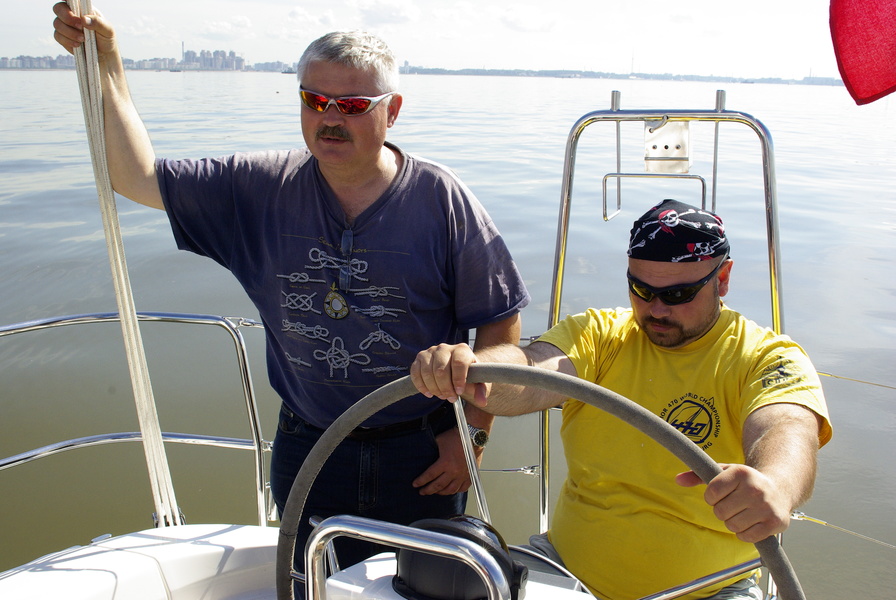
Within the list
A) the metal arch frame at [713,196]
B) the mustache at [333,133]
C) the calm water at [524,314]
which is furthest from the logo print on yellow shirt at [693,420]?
the calm water at [524,314]

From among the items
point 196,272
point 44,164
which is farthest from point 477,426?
point 44,164

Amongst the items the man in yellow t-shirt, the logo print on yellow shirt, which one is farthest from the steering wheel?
the logo print on yellow shirt

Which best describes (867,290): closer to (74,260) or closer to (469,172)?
(469,172)

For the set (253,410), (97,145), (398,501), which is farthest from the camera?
(253,410)

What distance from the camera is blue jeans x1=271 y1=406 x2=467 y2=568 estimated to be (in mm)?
1886

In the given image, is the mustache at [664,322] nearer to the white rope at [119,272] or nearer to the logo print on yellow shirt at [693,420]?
the logo print on yellow shirt at [693,420]

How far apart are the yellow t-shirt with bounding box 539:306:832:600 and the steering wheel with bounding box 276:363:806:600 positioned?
679 mm

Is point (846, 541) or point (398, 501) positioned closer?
point (398, 501)

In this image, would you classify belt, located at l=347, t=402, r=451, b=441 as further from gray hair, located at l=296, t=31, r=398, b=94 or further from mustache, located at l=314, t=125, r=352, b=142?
gray hair, located at l=296, t=31, r=398, b=94

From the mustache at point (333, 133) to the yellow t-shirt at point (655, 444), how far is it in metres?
0.64

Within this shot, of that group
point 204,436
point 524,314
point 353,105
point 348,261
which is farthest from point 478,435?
point 524,314

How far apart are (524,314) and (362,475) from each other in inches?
138

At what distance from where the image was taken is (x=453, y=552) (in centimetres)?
95

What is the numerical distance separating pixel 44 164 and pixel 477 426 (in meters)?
10.1
